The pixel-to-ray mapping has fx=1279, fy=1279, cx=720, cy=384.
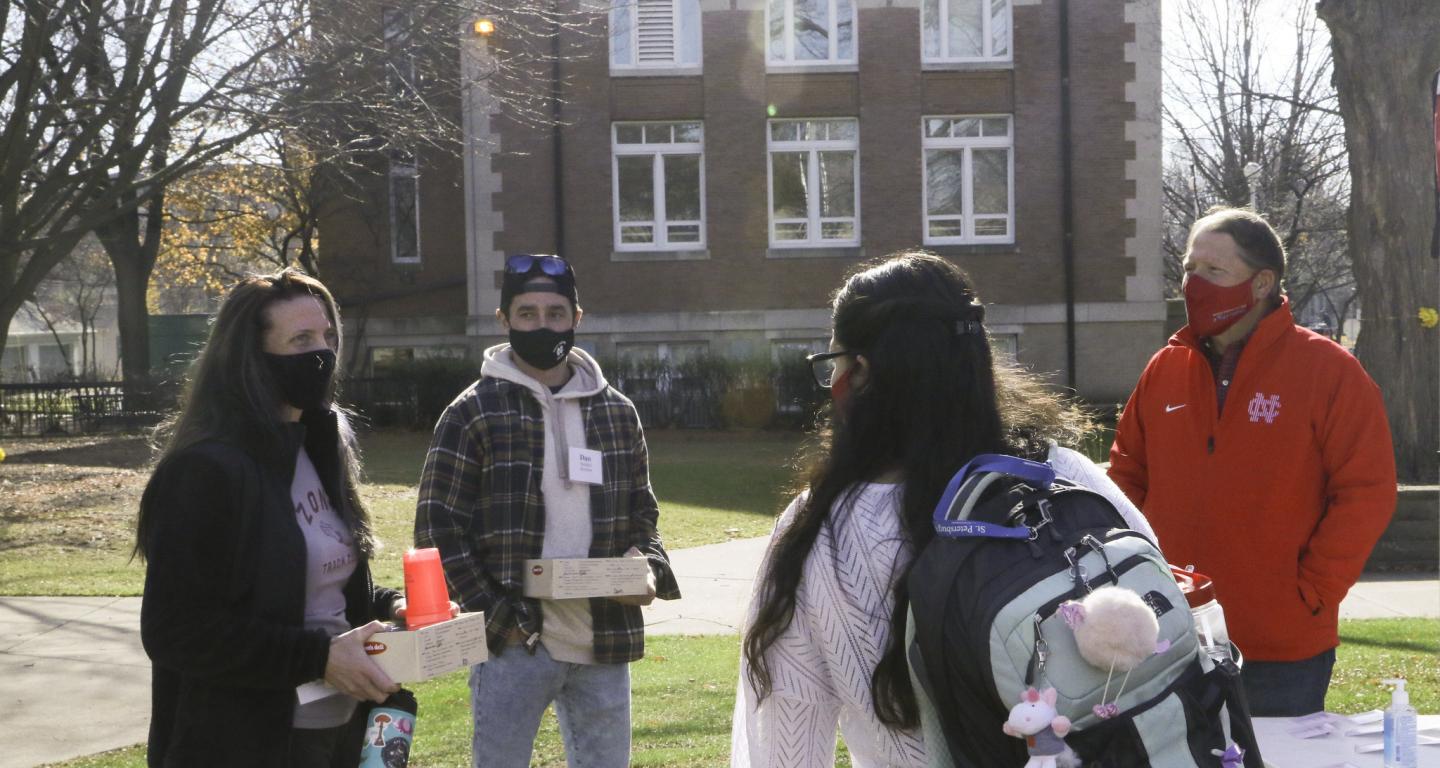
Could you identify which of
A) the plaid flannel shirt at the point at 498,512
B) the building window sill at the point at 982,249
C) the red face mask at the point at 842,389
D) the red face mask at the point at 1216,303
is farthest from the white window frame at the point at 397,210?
the red face mask at the point at 842,389

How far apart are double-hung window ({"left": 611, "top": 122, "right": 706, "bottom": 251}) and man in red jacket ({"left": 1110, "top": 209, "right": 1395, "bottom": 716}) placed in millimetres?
20165

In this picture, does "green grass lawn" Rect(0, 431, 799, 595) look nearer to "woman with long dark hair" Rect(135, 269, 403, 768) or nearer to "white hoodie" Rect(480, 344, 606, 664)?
"white hoodie" Rect(480, 344, 606, 664)

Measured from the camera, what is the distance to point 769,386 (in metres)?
22.4

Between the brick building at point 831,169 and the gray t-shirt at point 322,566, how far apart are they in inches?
802

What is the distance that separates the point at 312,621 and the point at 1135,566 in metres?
2.00

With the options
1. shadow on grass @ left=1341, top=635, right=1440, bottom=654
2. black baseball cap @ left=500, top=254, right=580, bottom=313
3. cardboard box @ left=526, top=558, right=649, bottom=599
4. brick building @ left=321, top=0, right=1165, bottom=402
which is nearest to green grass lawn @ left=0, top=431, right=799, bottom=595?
brick building @ left=321, top=0, right=1165, bottom=402

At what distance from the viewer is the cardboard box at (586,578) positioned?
3.69m

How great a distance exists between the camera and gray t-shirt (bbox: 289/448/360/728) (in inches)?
120

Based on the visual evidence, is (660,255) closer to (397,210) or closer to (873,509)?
(397,210)

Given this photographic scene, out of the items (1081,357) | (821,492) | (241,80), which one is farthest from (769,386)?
(821,492)

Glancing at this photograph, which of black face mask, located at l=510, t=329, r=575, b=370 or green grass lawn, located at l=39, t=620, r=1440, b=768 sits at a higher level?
black face mask, located at l=510, t=329, r=575, b=370

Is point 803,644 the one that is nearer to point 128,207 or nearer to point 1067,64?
point 128,207

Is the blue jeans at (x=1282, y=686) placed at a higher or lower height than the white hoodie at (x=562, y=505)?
lower

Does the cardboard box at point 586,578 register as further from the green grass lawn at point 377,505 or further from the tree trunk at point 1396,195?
the tree trunk at point 1396,195
